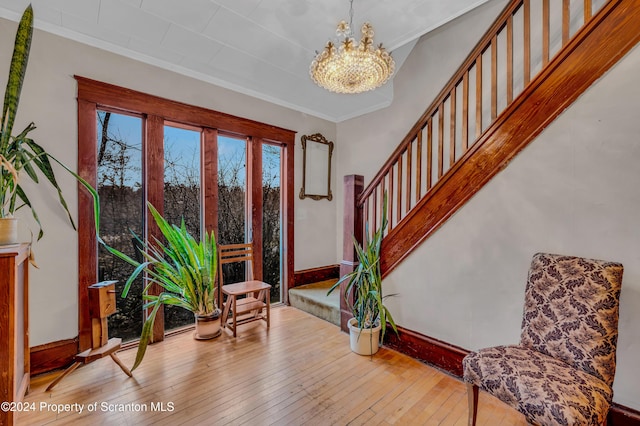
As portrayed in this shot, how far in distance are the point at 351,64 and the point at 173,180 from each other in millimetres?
2237

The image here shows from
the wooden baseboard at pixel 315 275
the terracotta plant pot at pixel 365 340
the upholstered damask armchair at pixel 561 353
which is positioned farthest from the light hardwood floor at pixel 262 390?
the wooden baseboard at pixel 315 275

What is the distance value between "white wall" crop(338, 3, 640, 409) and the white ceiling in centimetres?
121

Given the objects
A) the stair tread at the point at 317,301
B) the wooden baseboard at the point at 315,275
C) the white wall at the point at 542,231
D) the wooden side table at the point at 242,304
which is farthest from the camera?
the wooden baseboard at the point at 315,275

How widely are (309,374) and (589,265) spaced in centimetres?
200

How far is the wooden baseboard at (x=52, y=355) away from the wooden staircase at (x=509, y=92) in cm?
251

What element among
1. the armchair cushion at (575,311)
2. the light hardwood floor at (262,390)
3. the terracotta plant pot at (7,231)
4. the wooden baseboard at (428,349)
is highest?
A: the terracotta plant pot at (7,231)

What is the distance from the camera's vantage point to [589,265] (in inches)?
57.9

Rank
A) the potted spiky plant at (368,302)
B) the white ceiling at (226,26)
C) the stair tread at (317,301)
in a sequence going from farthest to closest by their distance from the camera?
1. the stair tread at (317,301)
2. the potted spiky plant at (368,302)
3. the white ceiling at (226,26)

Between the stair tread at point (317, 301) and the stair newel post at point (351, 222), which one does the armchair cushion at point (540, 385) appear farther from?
the stair tread at point (317, 301)

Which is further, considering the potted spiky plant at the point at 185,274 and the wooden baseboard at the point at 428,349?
the potted spiky plant at the point at 185,274

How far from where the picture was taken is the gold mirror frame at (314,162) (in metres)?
4.05

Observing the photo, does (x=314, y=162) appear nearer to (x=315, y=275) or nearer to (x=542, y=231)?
(x=315, y=275)

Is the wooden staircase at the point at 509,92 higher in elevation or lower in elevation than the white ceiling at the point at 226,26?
lower

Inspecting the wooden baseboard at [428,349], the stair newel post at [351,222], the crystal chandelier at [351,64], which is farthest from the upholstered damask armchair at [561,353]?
the crystal chandelier at [351,64]
